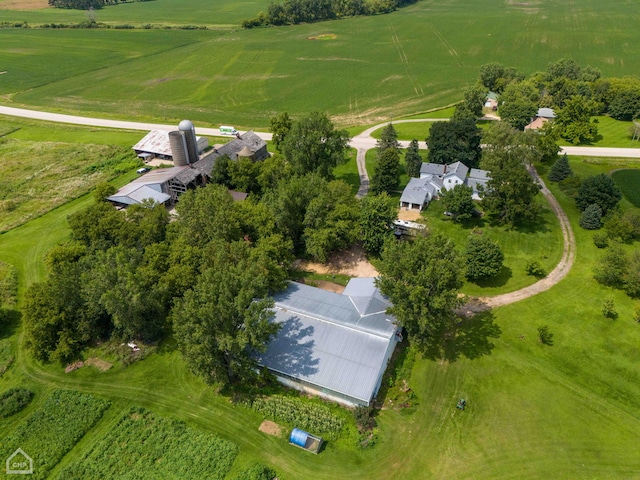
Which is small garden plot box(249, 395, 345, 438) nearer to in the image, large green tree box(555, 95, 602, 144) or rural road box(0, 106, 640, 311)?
rural road box(0, 106, 640, 311)

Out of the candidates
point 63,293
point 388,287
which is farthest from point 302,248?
point 63,293

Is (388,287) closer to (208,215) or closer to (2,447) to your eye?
(208,215)

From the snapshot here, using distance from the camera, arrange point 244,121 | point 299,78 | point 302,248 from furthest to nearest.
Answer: point 299,78
point 244,121
point 302,248

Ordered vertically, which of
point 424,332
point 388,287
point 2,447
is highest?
point 388,287

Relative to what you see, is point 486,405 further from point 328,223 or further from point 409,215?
point 409,215

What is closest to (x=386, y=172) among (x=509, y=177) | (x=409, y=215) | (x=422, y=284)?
(x=409, y=215)

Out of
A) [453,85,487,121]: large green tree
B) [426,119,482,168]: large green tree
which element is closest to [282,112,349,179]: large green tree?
[426,119,482,168]: large green tree
